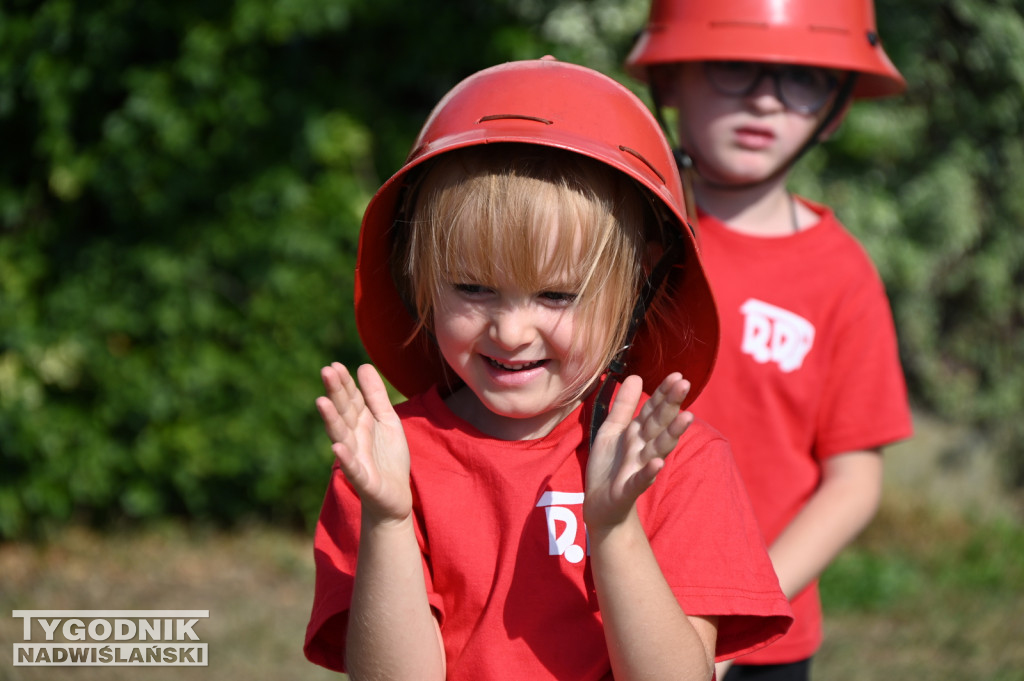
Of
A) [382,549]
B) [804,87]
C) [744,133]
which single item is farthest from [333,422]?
[804,87]

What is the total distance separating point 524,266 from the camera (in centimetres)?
167

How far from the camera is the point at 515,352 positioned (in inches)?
67.9

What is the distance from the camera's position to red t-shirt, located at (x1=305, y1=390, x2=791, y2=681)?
1.69 meters

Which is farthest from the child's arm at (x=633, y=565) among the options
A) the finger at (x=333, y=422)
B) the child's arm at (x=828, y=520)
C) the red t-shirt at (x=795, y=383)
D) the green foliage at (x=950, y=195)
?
the green foliage at (x=950, y=195)

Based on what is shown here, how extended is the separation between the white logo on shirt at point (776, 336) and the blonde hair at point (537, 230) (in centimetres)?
75

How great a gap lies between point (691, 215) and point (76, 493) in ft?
13.3

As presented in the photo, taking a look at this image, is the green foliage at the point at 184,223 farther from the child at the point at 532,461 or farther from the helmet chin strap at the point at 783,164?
the child at the point at 532,461

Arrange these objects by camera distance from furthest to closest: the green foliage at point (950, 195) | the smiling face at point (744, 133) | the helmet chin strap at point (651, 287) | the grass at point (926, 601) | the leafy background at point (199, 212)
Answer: the green foliage at point (950, 195) < the leafy background at point (199, 212) < the grass at point (926, 601) < the smiling face at point (744, 133) < the helmet chin strap at point (651, 287)

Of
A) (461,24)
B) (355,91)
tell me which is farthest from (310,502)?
(461,24)

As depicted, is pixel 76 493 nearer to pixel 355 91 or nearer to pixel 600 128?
pixel 355 91

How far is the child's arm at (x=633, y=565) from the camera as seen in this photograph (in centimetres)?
151

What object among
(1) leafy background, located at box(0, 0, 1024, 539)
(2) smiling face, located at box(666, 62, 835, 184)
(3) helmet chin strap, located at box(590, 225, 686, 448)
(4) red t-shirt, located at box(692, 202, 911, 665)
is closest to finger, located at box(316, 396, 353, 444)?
(3) helmet chin strap, located at box(590, 225, 686, 448)

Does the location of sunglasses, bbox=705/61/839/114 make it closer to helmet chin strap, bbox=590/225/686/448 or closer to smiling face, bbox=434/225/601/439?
helmet chin strap, bbox=590/225/686/448

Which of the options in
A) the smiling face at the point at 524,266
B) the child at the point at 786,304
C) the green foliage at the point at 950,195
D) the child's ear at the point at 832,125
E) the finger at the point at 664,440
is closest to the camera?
the finger at the point at 664,440
